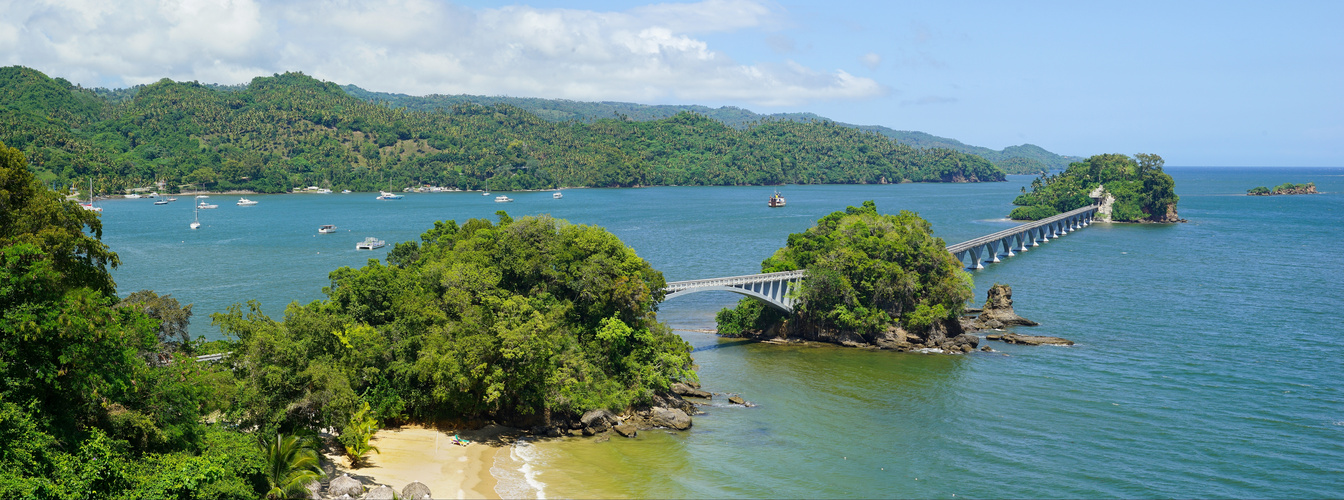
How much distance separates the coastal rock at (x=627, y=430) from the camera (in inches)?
1746

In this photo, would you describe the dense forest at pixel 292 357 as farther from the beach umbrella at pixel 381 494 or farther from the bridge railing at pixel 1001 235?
the bridge railing at pixel 1001 235

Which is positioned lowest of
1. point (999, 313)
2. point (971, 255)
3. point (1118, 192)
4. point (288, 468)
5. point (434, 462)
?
point (434, 462)

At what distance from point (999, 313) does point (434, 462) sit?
174 feet

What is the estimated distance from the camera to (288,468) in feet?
102

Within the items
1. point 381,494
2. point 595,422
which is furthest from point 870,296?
point 381,494

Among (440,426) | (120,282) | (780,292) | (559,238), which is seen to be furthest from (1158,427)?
(120,282)

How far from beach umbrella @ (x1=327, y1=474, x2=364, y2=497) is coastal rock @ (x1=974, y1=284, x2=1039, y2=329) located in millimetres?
55413

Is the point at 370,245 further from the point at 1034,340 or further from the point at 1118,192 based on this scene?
the point at 1118,192

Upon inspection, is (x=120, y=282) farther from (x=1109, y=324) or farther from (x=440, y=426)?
(x=1109, y=324)

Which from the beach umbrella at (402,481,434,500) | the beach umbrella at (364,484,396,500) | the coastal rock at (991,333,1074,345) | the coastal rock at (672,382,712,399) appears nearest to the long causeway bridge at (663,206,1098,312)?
the coastal rock at (672,382,712,399)

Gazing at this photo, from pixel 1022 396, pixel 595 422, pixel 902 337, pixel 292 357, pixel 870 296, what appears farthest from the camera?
pixel 870 296

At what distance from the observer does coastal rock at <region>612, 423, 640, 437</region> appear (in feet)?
145

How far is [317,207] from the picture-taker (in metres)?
200

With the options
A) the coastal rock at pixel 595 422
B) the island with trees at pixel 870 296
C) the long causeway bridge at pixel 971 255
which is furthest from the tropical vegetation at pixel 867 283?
the coastal rock at pixel 595 422
